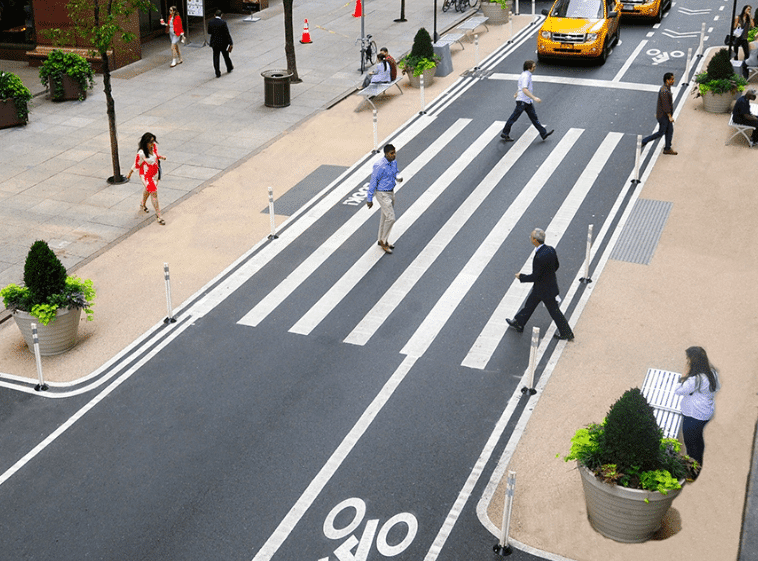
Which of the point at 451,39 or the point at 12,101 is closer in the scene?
the point at 12,101

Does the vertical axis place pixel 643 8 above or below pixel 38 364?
above

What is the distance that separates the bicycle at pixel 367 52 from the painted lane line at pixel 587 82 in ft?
12.8

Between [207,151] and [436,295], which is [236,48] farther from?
[436,295]

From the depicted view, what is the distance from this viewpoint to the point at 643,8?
3188 centimetres

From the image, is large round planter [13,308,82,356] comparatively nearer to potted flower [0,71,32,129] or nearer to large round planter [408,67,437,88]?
potted flower [0,71,32,129]

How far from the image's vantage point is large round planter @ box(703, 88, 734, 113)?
22.9 metres

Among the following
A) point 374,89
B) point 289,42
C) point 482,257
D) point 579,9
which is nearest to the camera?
point 482,257

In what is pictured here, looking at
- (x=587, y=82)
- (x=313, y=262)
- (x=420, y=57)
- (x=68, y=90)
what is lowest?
(x=313, y=262)

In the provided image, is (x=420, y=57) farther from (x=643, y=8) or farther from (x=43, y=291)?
(x=43, y=291)

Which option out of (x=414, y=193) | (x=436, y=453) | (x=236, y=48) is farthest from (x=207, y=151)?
(x=436, y=453)

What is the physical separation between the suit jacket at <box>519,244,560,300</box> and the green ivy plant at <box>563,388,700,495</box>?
13.0ft

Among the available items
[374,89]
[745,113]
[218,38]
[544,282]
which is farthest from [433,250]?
[218,38]

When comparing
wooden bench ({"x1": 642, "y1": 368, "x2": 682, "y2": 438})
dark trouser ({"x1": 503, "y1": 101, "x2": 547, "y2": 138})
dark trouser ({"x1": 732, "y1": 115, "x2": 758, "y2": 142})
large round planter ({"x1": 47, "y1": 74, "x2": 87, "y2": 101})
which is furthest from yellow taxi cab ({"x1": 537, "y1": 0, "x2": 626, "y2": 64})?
wooden bench ({"x1": 642, "y1": 368, "x2": 682, "y2": 438})

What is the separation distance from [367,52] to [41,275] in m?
17.1
